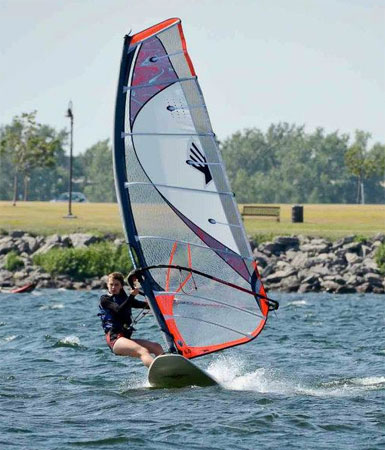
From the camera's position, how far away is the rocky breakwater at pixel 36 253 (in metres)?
39.2

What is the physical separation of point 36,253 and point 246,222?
11309 mm

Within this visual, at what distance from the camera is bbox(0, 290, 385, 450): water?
12.9 metres

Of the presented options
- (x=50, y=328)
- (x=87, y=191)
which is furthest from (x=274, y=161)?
(x=50, y=328)

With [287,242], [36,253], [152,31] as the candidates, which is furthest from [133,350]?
[287,242]

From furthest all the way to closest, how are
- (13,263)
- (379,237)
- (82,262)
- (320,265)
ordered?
1. (379,237)
2. (13,263)
3. (82,262)
4. (320,265)

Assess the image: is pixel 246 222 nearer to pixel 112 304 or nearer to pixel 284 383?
pixel 284 383

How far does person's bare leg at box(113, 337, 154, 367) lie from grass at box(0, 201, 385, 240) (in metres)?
29.8

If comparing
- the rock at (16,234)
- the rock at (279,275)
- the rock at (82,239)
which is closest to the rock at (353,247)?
the rock at (279,275)

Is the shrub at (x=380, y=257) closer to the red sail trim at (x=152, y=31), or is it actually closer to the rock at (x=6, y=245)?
the rock at (x=6, y=245)

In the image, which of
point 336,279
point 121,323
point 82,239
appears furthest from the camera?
point 82,239

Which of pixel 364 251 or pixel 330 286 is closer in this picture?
pixel 330 286

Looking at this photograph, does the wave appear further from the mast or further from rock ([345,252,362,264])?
rock ([345,252,362,264])

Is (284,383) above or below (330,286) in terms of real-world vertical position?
above

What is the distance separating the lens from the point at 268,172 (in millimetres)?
129375
